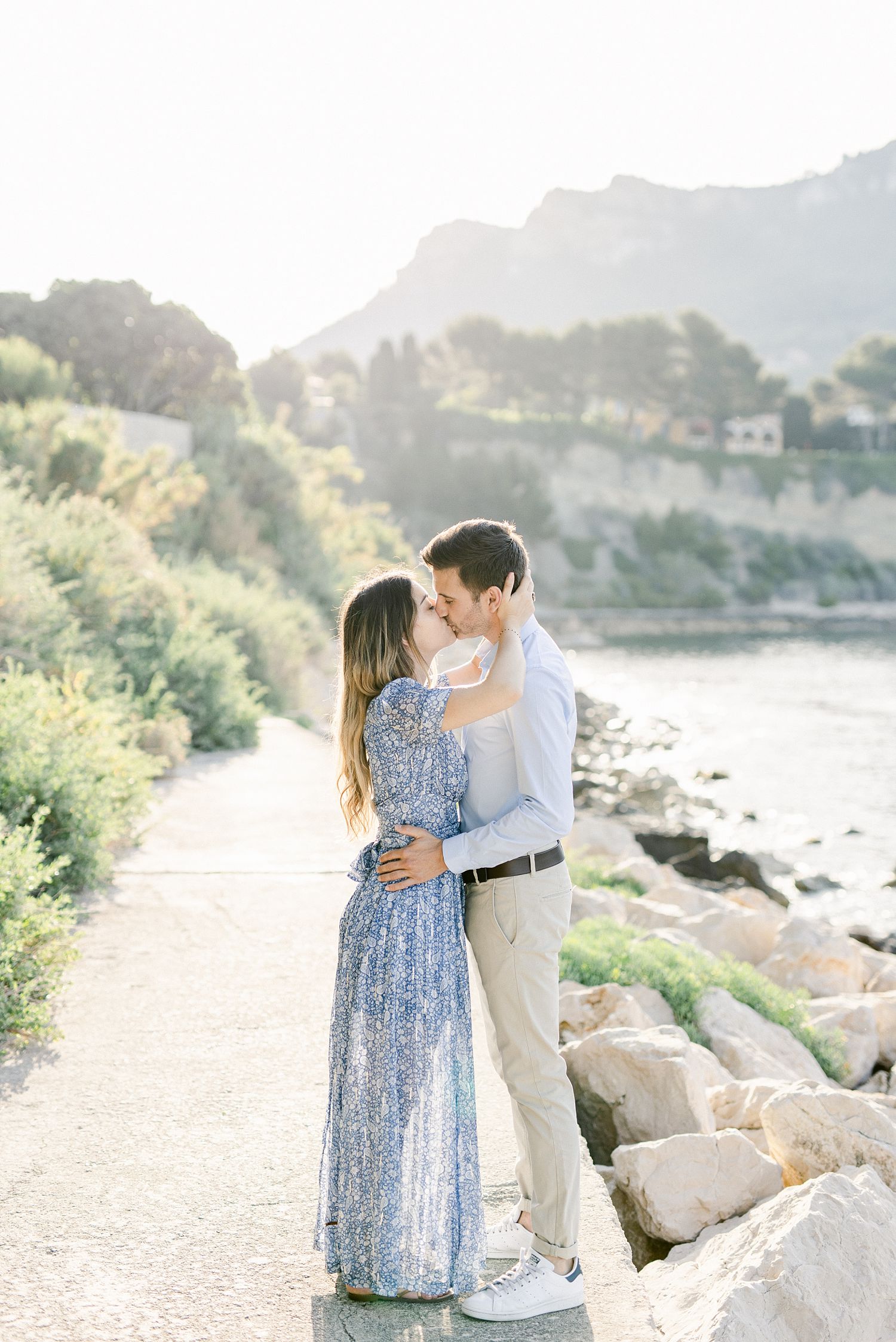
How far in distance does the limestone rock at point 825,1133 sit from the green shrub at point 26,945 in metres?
2.69

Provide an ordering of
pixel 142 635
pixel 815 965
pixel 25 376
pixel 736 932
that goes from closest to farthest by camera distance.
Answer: pixel 815 965
pixel 736 932
pixel 142 635
pixel 25 376

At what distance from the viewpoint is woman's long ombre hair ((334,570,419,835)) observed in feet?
A: 9.16

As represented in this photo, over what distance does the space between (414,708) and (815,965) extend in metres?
6.02

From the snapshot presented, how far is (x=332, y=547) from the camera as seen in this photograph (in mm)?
25797

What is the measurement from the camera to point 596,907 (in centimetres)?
741

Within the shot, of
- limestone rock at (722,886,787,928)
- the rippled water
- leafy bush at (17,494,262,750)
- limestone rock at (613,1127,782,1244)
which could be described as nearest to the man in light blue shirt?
limestone rock at (613,1127,782,1244)

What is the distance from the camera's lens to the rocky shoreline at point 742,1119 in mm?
2803

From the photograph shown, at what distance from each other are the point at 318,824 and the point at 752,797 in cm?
1340

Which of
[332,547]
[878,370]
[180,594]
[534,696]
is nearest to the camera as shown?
[534,696]

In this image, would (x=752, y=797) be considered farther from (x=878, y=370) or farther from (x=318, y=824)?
(x=878, y=370)

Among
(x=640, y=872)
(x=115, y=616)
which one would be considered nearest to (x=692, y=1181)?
(x=640, y=872)

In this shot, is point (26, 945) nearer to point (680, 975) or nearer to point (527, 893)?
point (527, 893)

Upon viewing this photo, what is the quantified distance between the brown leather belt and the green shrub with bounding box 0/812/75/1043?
2291 millimetres

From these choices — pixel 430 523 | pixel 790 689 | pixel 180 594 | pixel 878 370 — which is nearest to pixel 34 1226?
pixel 180 594
